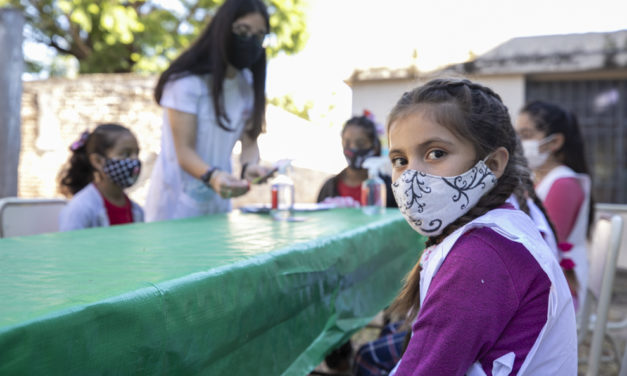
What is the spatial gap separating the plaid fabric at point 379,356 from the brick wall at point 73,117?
7631mm

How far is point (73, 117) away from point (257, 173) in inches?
324

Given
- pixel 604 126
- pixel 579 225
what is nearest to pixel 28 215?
pixel 579 225

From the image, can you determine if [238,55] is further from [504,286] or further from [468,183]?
[504,286]

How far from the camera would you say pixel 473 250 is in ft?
2.76

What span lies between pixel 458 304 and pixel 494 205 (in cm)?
27

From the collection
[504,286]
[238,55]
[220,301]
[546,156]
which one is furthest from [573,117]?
[220,301]

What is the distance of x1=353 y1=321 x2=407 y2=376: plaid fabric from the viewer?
5.31ft

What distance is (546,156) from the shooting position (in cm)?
268

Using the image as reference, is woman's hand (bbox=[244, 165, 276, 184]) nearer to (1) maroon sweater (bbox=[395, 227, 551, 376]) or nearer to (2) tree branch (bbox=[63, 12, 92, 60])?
(1) maroon sweater (bbox=[395, 227, 551, 376])

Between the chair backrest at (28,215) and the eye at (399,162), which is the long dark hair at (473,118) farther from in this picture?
the chair backrest at (28,215)

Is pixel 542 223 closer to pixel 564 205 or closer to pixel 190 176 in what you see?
pixel 564 205

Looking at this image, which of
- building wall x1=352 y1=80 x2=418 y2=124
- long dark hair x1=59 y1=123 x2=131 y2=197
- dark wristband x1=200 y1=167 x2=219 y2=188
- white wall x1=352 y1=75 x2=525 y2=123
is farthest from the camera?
building wall x1=352 y1=80 x2=418 y2=124

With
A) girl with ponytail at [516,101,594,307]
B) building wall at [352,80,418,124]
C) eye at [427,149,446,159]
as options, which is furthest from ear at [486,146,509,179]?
building wall at [352,80,418,124]

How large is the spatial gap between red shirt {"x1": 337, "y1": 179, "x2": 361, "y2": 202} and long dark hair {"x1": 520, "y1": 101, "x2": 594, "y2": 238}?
3.51ft
